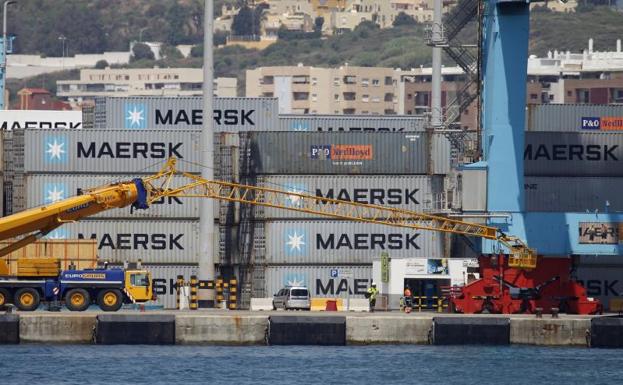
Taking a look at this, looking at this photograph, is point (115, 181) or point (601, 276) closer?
point (115, 181)

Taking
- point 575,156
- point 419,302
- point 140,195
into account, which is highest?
point 575,156

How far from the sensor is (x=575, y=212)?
7231 centimetres

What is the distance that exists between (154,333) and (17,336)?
4942 mm

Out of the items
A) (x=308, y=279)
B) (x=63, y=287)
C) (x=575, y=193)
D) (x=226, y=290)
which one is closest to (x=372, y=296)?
(x=308, y=279)

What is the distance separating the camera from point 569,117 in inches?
3280

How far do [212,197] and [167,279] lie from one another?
609 centimetres

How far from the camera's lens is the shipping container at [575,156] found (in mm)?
74688

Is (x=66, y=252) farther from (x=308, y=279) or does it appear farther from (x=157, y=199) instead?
(x=308, y=279)

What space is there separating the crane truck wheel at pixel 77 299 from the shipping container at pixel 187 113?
1837 cm

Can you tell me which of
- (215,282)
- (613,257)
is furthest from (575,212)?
(215,282)

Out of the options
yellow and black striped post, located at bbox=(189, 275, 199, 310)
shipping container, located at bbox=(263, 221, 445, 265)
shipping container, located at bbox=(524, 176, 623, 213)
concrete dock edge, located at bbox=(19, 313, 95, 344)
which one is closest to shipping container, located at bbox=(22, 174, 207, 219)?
shipping container, located at bbox=(263, 221, 445, 265)

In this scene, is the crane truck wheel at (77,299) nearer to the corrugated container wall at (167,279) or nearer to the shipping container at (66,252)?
the shipping container at (66,252)

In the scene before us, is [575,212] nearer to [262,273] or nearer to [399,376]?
[262,273]

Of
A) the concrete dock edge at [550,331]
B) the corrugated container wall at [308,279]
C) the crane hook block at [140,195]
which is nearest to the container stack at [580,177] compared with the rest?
the corrugated container wall at [308,279]
